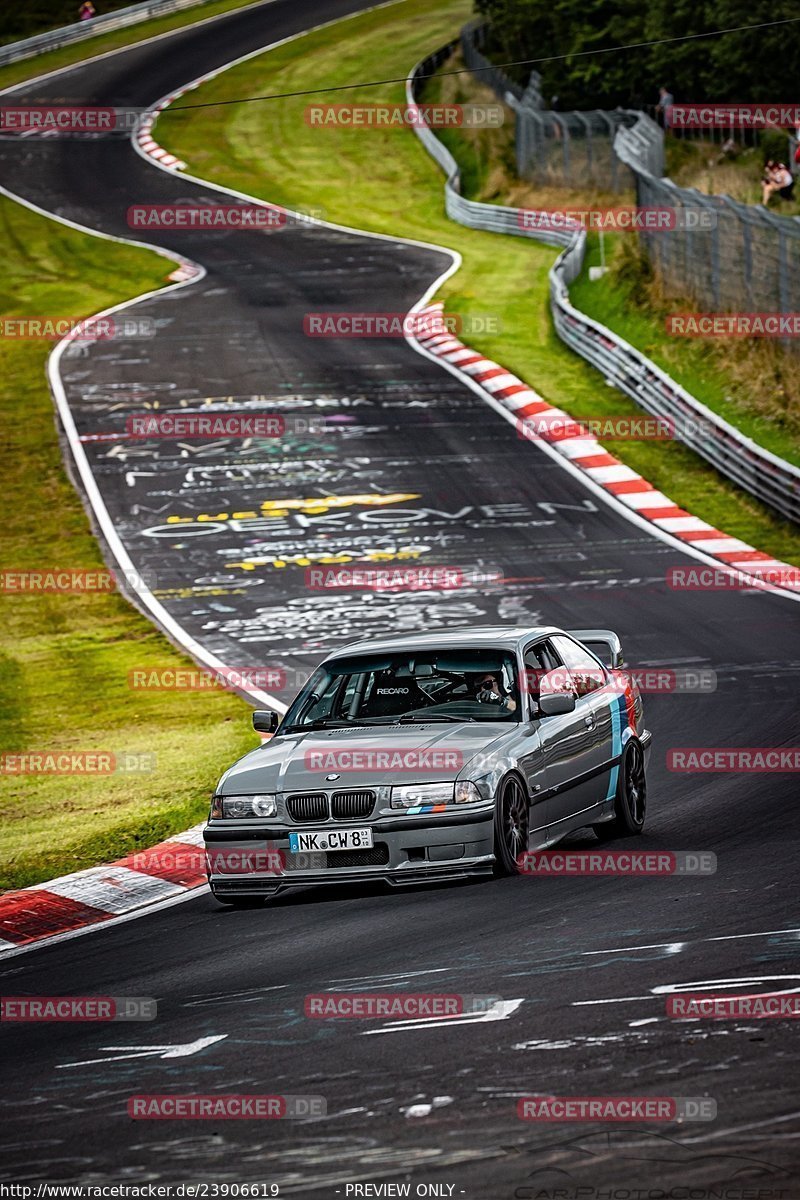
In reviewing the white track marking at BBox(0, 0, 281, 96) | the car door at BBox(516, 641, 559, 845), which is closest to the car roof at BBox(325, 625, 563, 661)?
the car door at BBox(516, 641, 559, 845)

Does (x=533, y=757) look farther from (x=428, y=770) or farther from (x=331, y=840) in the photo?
(x=331, y=840)

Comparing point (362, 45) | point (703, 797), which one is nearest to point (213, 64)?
point (362, 45)

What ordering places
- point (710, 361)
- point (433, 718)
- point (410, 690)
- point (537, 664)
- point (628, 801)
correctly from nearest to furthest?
1. point (433, 718)
2. point (410, 690)
3. point (537, 664)
4. point (628, 801)
5. point (710, 361)

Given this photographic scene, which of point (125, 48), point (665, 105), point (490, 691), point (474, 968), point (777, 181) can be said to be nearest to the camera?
point (474, 968)

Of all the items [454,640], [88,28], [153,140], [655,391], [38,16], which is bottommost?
[655,391]

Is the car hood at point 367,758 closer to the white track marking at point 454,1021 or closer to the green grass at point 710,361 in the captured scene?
the white track marking at point 454,1021

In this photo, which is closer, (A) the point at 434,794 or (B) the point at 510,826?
(A) the point at 434,794

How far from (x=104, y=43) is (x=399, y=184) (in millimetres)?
24446

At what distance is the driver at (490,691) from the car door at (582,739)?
0.79 feet

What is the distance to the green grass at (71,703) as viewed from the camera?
1309cm

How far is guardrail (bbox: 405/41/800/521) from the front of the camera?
78.3 feet

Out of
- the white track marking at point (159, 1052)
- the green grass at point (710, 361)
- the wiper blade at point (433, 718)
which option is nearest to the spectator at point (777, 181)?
the green grass at point (710, 361)

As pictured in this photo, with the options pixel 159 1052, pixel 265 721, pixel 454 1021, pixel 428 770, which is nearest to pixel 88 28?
pixel 265 721

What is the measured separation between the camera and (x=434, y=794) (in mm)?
9828
